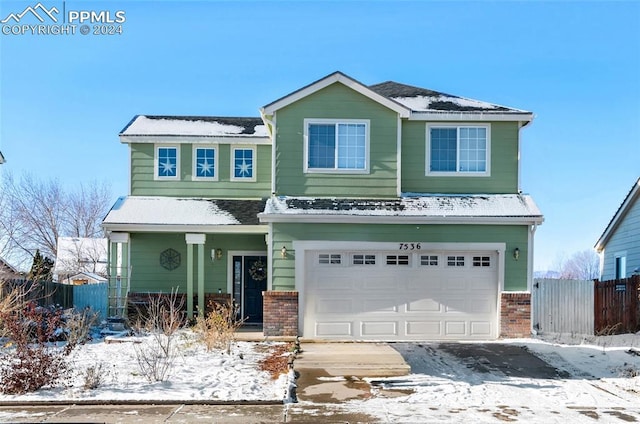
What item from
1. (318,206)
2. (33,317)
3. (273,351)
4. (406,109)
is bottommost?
(273,351)

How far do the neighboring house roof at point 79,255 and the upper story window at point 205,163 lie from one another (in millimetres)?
19773

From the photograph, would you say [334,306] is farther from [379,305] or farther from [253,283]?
[253,283]

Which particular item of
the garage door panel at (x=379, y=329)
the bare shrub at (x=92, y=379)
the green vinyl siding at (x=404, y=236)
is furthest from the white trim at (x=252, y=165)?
the bare shrub at (x=92, y=379)

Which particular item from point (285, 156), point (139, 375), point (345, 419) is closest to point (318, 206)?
point (285, 156)

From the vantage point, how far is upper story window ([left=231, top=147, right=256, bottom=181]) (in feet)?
63.4

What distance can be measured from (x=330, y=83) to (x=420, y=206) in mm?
3758

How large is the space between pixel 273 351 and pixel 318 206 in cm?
391

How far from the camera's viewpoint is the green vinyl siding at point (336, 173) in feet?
53.7

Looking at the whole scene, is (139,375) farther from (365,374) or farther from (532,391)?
(532,391)

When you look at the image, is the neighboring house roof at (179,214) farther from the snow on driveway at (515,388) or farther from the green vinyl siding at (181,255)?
the snow on driveway at (515,388)

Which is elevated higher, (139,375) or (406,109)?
(406,109)

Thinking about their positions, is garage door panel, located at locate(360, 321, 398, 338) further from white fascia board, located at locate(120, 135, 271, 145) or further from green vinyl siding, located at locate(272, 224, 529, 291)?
white fascia board, located at locate(120, 135, 271, 145)

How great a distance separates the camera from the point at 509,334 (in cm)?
1564

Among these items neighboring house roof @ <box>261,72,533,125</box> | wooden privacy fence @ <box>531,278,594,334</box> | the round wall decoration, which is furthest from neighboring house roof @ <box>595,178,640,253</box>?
the round wall decoration
